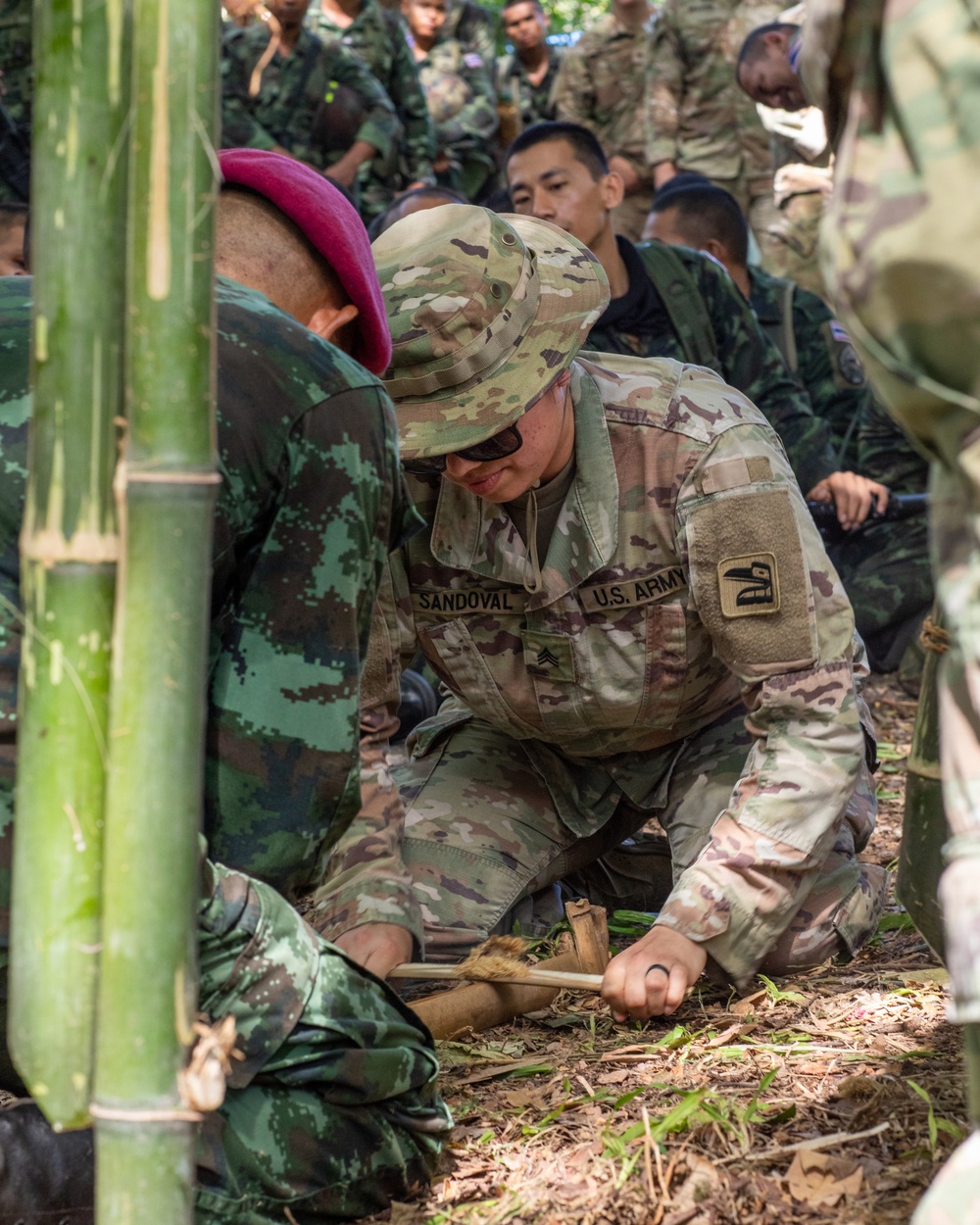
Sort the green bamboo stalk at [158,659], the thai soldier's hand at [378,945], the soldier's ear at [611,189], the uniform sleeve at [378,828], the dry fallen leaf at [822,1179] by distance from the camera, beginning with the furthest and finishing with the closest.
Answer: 1. the soldier's ear at [611,189]
2. the uniform sleeve at [378,828]
3. the thai soldier's hand at [378,945]
4. the dry fallen leaf at [822,1179]
5. the green bamboo stalk at [158,659]

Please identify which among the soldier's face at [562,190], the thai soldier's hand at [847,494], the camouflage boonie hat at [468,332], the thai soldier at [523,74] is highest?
the thai soldier at [523,74]

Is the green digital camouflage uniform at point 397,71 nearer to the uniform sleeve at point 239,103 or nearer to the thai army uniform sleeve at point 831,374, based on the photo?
the uniform sleeve at point 239,103

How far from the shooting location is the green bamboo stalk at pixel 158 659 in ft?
4.16

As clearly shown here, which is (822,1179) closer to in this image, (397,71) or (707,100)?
(397,71)

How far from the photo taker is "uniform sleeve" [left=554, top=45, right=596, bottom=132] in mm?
9391

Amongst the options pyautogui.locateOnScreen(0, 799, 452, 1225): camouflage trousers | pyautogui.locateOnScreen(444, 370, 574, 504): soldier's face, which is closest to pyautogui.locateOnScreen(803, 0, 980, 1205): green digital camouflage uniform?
pyautogui.locateOnScreen(0, 799, 452, 1225): camouflage trousers

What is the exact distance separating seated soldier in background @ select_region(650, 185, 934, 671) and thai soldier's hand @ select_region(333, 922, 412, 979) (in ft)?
10.8

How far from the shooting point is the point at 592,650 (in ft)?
10.2

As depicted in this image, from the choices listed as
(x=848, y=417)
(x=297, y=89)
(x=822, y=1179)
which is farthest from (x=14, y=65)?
(x=822, y=1179)

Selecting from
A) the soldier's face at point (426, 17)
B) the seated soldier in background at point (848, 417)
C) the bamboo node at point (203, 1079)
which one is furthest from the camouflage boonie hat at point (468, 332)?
the soldier's face at point (426, 17)

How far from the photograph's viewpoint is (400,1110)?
197 cm

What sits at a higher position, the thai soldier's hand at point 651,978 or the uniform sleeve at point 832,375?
the uniform sleeve at point 832,375

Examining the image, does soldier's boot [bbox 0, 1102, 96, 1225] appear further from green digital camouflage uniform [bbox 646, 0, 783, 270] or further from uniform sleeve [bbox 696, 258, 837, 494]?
green digital camouflage uniform [bbox 646, 0, 783, 270]

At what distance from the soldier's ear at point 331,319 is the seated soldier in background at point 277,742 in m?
0.29
